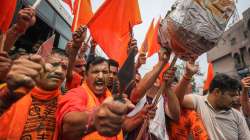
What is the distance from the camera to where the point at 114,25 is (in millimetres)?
3928

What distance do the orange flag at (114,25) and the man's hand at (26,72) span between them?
2.52 m

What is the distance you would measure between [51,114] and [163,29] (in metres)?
1.08

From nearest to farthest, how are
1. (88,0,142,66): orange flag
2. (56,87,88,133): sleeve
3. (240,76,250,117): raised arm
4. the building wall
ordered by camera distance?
(56,87,88,133): sleeve, (88,0,142,66): orange flag, (240,76,250,117): raised arm, the building wall

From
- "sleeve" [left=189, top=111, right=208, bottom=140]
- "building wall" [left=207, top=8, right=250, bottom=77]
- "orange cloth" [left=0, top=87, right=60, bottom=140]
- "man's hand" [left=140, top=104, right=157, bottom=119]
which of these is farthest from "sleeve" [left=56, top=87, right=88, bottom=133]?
"building wall" [left=207, top=8, right=250, bottom=77]

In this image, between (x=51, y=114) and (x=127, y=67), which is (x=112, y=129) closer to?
(x=127, y=67)

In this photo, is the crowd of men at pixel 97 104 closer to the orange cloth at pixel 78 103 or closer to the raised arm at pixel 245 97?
the orange cloth at pixel 78 103

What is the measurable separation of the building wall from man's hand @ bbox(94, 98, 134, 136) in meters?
20.2

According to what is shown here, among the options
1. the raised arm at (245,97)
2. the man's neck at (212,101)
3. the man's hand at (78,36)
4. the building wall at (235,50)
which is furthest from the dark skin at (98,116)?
A: the building wall at (235,50)

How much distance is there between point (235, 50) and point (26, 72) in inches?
1070

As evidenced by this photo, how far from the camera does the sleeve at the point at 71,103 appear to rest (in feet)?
5.90

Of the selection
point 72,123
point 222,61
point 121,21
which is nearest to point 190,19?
point 72,123

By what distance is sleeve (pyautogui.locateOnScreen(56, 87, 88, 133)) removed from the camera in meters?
1.80

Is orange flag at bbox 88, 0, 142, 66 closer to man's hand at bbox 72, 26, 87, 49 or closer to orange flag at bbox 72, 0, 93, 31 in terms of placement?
orange flag at bbox 72, 0, 93, 31

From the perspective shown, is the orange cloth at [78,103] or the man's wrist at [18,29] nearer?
the orange cloth at [78,103]
